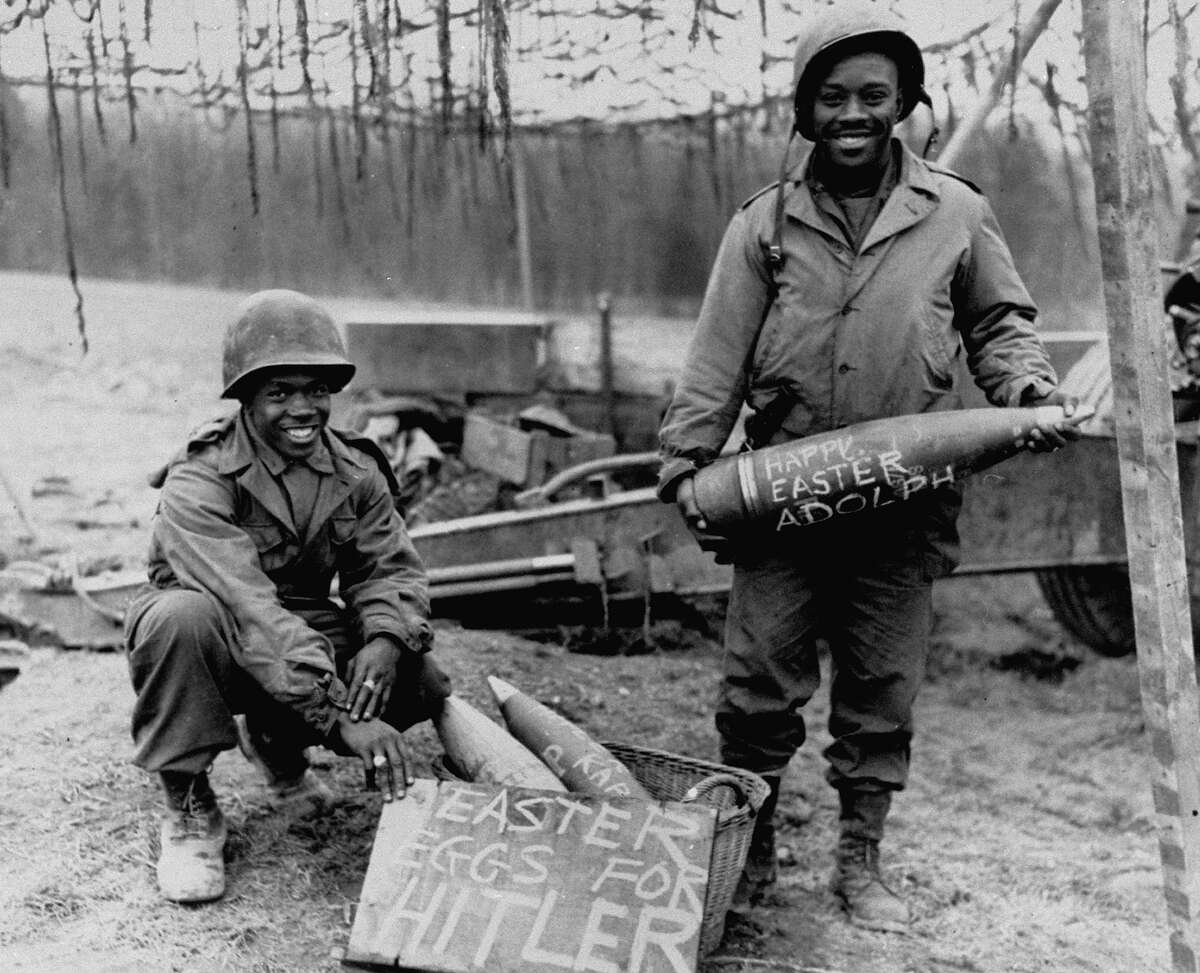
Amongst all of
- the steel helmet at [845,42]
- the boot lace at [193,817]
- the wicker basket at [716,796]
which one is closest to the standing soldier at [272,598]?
the boot lace at [193,817]

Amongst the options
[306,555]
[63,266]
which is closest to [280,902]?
[306,555]

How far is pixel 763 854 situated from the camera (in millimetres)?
3773

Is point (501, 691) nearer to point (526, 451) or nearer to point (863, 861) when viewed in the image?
point (863, 861)

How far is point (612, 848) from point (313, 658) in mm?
854

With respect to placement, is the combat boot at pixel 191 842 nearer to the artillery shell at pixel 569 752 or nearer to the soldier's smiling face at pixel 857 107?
the artillery shell at pixel 569 752

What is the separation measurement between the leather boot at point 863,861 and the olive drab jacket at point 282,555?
1245mm

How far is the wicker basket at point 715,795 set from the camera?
3166 mm

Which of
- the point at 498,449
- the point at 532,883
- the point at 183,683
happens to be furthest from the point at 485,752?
the point at 498,449

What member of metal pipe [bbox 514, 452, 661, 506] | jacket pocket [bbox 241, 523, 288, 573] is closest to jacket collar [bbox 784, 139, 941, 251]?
jacket pocket [bbox 241, 523, 288, 573]

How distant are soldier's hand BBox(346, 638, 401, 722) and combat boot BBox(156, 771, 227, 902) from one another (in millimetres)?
490

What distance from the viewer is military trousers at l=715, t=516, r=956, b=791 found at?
11.5 feet

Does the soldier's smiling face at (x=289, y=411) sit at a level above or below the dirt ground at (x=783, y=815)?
above

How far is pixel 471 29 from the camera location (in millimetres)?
4973

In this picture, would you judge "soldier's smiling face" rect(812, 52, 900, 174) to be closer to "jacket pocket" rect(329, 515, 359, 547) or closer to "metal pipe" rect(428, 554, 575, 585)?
"jacket pocket" rect(329, 515, 359, 547)
